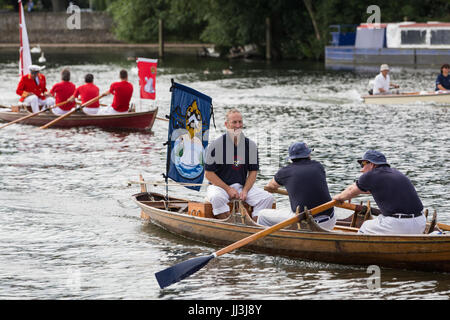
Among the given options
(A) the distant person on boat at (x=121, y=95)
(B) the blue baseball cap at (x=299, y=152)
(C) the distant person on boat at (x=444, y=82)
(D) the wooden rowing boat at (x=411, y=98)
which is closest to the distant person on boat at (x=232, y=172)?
(B) the blue baseball cap at (x=299, y=152)

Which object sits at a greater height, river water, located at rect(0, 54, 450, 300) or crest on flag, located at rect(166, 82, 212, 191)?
crest on flag, located at rect(166, 82, 212, 191)

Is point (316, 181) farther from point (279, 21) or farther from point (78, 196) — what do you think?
point (279, 21)

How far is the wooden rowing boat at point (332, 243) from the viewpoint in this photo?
10258mm

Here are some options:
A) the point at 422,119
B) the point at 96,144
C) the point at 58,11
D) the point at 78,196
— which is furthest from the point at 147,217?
the point at 58,11

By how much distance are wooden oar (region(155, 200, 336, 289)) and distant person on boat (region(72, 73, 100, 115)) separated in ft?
43.8

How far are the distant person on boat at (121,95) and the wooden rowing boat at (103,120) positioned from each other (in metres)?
0.26

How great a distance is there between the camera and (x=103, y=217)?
14227 millimetres

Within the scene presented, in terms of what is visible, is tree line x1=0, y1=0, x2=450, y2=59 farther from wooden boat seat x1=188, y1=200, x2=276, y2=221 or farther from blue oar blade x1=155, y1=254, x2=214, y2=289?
blue oar blade x1=155, y1=254, x2=214, y2=289

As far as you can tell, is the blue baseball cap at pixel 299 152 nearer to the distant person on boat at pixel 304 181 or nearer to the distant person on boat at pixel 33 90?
the distant person on boat at pixel 304 181

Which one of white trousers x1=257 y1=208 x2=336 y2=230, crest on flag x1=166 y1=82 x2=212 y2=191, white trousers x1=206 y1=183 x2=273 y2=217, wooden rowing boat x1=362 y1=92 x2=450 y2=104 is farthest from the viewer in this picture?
wooden rowing boat x1=362 y1=92 x2=450 y2=104

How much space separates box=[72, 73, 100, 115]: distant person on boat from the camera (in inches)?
918

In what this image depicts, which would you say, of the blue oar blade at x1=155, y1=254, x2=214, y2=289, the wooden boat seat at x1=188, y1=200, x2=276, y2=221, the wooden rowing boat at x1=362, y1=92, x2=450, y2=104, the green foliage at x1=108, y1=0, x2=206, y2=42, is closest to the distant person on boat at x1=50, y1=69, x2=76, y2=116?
the wooden rowing boat at x1=362, y1=92, x2=450, y2=104
